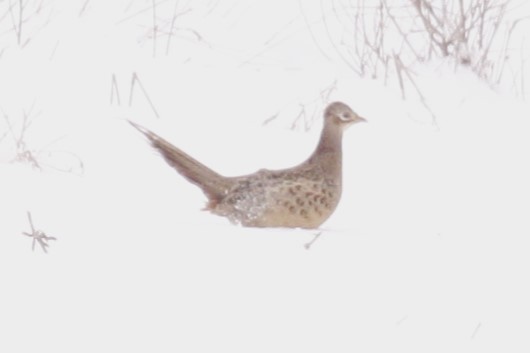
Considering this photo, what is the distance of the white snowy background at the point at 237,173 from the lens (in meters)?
5.73

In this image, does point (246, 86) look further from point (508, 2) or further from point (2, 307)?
point (2, 307)

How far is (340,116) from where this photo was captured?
7793 mm

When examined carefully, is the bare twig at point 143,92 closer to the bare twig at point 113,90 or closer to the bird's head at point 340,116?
the bare twig at point 113,90

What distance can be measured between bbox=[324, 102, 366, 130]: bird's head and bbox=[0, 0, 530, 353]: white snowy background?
1.46ft

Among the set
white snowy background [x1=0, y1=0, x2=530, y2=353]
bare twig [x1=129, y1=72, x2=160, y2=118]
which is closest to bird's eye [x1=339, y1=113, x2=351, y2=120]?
white snowy background [x1=0, y1=0, x2=530, y2=353]

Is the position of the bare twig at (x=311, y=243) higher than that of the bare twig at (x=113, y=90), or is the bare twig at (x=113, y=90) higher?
the bare twig at (x=113, y=90)

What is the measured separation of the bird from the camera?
717 cm

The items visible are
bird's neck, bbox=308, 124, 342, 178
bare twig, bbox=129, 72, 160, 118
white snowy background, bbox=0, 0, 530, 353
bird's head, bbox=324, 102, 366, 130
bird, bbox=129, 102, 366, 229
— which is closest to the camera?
white snowy background, bbox=0, 0, 530, 353

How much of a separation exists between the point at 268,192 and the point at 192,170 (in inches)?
12.5

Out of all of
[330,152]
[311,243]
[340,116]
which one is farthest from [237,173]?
[311,243]

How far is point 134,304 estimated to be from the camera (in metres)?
5.70

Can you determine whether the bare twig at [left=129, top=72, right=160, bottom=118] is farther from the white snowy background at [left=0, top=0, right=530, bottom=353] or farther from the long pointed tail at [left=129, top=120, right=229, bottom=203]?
the long pointed tail at [left=129, top=120, right=229, bottom=203]

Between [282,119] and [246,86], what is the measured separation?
424mm

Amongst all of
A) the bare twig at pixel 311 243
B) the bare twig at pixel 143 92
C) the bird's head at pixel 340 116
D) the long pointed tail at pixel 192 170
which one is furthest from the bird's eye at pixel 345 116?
the bare twig at pixel 143 92
